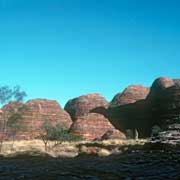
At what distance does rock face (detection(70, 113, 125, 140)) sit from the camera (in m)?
109

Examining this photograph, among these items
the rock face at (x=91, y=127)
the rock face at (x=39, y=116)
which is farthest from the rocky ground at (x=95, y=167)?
the rock face at (x=39, y=116)

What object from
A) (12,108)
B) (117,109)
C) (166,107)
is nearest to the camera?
(12,108)

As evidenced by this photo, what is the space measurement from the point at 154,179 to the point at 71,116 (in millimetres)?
128644

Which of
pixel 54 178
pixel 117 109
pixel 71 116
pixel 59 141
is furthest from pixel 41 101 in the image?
pixel 54 178

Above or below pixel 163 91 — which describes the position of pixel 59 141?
below

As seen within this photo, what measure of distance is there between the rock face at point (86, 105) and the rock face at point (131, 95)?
4.81 metres

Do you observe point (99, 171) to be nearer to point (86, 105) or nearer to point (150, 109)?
point (150, 109)

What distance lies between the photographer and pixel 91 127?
111m

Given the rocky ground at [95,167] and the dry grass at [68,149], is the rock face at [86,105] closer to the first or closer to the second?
the dry grass at [68,149]

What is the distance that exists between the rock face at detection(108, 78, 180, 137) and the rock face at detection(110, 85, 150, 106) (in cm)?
52

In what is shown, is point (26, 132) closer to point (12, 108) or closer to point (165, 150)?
point (12, 108)

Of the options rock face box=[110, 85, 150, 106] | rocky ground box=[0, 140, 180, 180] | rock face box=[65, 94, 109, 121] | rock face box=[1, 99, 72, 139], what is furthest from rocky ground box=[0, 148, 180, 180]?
rock face box=[110, 85, 150, 106]

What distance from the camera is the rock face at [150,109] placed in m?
121

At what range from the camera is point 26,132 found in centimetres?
11006
